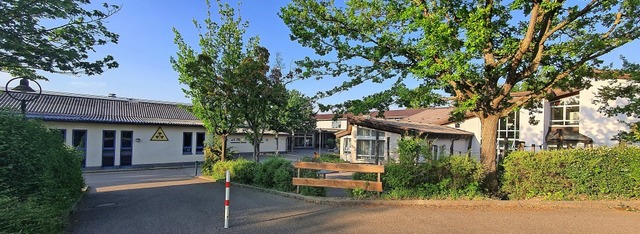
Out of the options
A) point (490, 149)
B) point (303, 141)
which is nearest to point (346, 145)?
point (490, 149)

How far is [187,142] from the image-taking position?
2791cm

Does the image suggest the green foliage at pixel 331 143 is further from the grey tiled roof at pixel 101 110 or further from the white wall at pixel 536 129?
the white wall at pixel 536 129

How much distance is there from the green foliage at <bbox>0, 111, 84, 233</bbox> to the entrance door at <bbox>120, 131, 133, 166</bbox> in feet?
59.8

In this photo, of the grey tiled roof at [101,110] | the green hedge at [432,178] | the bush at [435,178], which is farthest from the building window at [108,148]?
the bush at [435,178]

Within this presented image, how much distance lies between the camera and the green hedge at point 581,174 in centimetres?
942

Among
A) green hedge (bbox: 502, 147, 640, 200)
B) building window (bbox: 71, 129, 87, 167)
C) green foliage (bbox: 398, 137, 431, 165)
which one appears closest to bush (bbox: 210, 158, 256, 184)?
green foliage (bbox: 398, 137, 431, 165)

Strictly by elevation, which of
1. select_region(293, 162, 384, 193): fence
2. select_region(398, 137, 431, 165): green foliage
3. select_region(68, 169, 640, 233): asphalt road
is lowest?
select_region(68, 169, 640, 233): asphalt road

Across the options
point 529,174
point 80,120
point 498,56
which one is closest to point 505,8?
point 498,56

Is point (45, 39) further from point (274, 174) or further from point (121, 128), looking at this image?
point (121, 128)

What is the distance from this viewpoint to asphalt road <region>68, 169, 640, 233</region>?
21.8 feet

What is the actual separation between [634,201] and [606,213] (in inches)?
63.9

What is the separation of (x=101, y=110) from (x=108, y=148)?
3363 millimetres

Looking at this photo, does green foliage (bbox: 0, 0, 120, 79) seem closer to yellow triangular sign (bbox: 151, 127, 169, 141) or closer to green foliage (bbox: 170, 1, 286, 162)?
green foliage (bbox: 170, 1, 286, 162)

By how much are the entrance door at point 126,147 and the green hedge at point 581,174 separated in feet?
76.9
